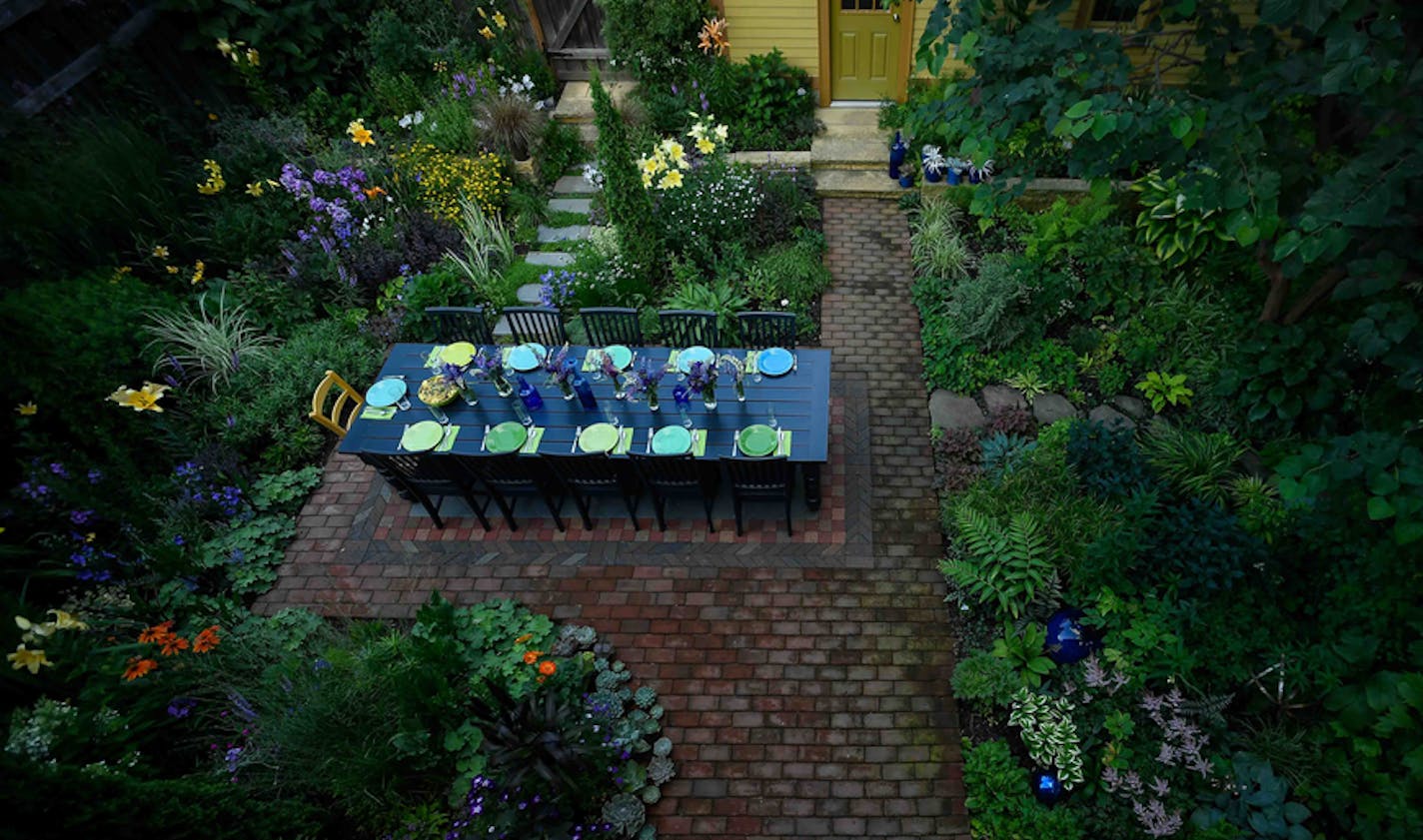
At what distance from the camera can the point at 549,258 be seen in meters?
8.64

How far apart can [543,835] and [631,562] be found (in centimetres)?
216

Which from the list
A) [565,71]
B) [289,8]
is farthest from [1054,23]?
[289,8]

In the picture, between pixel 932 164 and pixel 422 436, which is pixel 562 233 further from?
pixel 932 164

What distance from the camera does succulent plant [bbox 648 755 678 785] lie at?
16.4 feet

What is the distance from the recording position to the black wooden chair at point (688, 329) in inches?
253

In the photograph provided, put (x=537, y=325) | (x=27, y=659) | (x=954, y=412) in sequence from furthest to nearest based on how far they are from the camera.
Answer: (x=537, y=325), (x=954, y=412), (x=27, y=659)

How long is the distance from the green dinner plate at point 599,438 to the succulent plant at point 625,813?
2473 millimetres

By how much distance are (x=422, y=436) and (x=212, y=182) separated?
4.98m

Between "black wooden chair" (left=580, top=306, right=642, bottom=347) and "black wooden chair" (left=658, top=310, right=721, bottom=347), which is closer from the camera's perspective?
"black wooden chair" (left=658, top=310, right=721, bottom=347)

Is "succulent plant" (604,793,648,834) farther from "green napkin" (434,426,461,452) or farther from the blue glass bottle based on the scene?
the blue glass bottle

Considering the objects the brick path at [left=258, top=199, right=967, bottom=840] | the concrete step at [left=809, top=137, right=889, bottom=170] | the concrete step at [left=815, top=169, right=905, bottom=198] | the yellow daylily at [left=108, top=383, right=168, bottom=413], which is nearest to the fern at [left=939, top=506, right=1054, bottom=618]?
the brick path at [left=258, top=199, right=967, bottom=840]

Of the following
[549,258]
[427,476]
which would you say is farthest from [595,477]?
[549,258]


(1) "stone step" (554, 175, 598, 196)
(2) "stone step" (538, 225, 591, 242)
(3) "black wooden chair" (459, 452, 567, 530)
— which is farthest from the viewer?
(1) "stone step" (554, 175, 598, 196)

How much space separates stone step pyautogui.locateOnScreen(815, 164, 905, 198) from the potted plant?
442 mm
